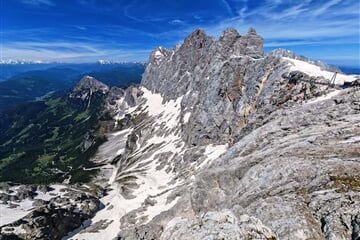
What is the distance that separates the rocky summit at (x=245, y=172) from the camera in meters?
27.5

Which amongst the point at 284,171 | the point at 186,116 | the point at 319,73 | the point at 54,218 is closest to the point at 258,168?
the point at 284,171

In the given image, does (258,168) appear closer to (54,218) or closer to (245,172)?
(245,172)

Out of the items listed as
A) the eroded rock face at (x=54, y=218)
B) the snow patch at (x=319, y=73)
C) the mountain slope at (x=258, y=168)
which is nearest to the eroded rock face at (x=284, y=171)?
the mountain slope at (x=258, y=168)

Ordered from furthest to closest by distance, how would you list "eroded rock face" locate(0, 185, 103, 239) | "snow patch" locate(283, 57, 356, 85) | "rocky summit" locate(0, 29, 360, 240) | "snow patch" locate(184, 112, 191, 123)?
"snow patch" locate(184, 112, 191, 123)
"eroded rock face" locate(0, 185, 103, 239)
"snow patch" locate(283, 57, 356, 85)
"rocky summit" locate(0, 29, 360, 240)

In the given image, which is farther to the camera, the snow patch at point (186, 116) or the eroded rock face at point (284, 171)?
the snow patch at point (186, 116)

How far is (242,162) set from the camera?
177 feet

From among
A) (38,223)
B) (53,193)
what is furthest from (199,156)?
A: (53,193)

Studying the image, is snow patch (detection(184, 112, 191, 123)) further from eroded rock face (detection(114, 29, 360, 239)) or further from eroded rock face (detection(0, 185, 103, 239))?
eroded rock face (detection(0, 185, 103, 239))

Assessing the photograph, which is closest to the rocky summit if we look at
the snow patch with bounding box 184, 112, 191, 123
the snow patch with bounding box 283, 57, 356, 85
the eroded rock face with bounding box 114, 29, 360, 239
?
the eroded rock face with bounding box 114, 29, 360, 239

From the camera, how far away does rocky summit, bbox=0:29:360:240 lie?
90.1 ft

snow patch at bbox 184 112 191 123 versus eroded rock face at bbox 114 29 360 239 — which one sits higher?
eroded rock face at bbox 114 29 360 239

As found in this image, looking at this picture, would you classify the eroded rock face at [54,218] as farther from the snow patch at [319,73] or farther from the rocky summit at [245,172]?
the snow patch at [319,73]

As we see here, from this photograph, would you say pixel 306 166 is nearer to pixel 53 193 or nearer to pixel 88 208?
pixel 88 208

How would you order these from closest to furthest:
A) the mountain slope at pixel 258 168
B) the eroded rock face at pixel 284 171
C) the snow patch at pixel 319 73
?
the eroded rock face at pixel 284 171
the mountain slope at pixel 258 168
the snow patch at pixel 319 73
